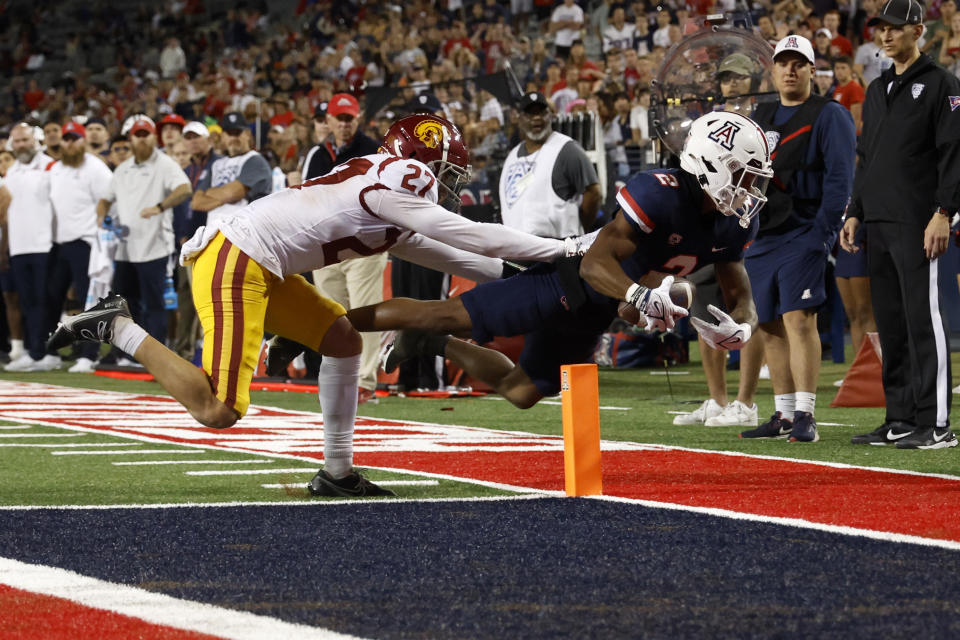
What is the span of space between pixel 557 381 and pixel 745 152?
124 centimetres

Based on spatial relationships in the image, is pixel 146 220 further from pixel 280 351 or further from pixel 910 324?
pixel 910 324

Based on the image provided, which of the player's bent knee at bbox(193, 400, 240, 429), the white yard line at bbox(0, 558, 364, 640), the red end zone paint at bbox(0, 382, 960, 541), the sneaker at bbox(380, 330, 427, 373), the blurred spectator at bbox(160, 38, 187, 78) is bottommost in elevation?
the red end zone paint at bbox(0, 382, 960, 541)

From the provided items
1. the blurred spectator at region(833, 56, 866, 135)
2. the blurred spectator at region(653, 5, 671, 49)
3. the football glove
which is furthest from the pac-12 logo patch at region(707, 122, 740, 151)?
the blurred spectator at region(653, 5, 671, 49)

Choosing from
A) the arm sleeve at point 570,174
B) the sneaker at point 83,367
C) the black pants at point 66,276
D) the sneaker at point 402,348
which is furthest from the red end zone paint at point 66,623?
the black pants at point 66,276

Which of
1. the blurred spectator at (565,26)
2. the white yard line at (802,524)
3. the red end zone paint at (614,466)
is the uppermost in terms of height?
the blurred spectator at (565,26)

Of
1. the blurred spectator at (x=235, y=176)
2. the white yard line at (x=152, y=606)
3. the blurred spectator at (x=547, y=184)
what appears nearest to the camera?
the white yard line at (x=152, y=606)

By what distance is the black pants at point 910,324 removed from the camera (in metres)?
6.49

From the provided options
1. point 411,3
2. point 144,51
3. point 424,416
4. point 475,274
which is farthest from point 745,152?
point 144,51

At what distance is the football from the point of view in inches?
198

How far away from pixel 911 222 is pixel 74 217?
8.80m

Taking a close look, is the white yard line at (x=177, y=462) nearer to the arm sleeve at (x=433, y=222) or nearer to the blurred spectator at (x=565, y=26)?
the arm sleeve at (x=433, y=222)

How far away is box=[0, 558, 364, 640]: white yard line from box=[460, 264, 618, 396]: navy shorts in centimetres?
241

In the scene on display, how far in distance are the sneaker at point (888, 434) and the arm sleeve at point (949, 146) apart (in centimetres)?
101

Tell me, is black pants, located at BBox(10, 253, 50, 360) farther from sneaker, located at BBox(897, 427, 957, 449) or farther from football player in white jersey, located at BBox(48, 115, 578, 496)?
sneaker, located at BBox(897, 427, 957, 449)
